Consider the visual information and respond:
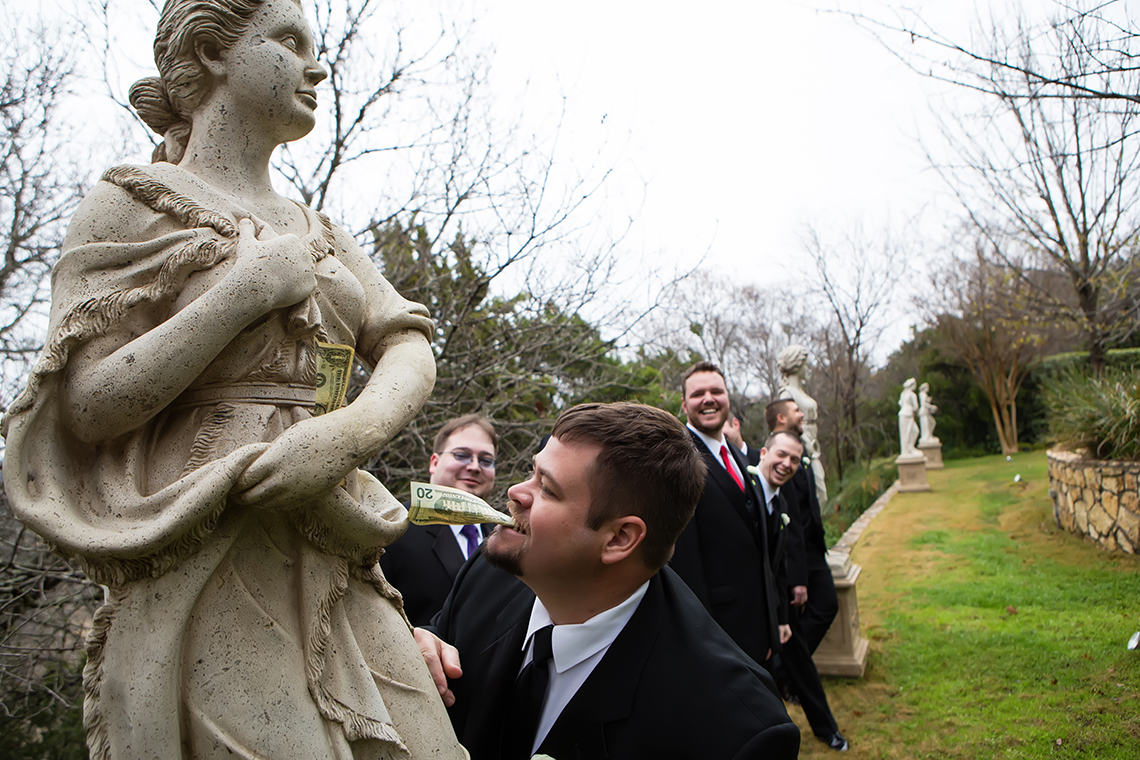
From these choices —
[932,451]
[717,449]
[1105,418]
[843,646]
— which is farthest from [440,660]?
[932,451]

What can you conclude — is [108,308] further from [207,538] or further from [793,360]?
[793,360]

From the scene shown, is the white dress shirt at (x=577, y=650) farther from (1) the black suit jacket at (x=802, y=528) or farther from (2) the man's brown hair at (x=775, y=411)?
(2) the man's brown hair at (x=775, y=411)

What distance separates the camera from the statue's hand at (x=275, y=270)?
53.4 inches

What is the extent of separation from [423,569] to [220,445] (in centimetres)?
199

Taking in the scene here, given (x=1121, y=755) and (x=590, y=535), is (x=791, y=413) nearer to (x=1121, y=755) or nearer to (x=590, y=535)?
(x=1121, y=755)

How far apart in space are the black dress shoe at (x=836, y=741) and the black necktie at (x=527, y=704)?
3.84 m

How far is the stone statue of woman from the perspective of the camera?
1274 mm

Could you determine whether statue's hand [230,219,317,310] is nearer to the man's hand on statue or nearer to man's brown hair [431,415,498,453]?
the man's hand on statue

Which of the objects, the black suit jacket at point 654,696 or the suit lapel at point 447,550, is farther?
the suit lapel at point 447,550

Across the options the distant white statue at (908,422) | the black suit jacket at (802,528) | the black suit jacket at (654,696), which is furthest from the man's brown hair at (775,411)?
the distant white statue at (908,422)

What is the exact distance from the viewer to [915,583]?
8953 millimetres

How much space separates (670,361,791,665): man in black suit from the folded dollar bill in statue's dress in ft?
8.07

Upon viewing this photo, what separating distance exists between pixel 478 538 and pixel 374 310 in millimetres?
1981

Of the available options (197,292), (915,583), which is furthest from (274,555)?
(915,583)
